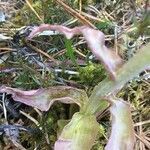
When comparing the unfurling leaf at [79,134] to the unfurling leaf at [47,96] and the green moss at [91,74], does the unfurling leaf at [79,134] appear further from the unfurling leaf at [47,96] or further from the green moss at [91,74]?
the green moss at [91,74]

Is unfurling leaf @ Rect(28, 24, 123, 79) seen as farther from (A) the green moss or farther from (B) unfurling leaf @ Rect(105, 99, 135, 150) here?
(A) the green moss

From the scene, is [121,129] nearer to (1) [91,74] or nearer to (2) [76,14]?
(1) [91,74]

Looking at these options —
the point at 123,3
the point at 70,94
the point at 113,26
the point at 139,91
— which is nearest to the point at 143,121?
the point at 139,91

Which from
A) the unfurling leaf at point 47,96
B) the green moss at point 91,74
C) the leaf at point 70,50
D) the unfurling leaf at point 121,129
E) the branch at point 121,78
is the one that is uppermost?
the leaf at point 70,50

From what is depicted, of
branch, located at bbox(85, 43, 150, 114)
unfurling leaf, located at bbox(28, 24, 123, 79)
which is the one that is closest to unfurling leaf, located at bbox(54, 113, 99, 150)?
branch, located at bbox(85, 43, 150, 114)

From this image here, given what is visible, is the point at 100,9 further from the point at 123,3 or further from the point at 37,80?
the point at 37,80

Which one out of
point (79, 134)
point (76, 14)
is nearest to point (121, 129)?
point (79, 134)

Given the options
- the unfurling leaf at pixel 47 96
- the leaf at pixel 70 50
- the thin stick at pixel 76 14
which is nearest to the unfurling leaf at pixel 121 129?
the unfurling leaf at pixel 47 96
